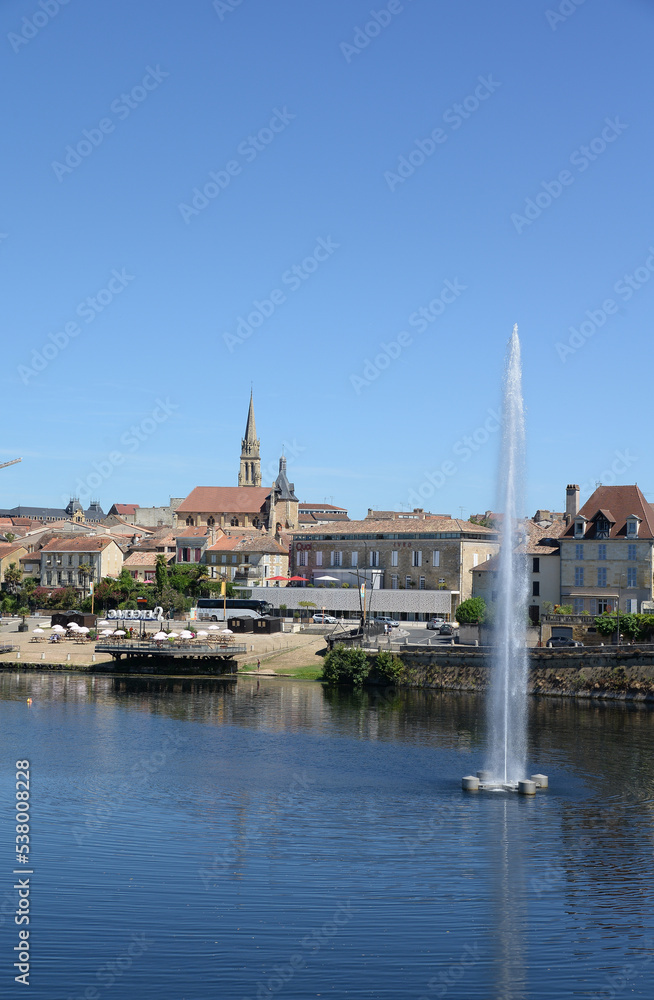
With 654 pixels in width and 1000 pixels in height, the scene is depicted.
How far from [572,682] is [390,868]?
4358cm

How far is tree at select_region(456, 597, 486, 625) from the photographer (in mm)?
87688

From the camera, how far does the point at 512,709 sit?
5897cm

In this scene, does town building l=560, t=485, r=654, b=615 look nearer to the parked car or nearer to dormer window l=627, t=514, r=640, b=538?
dormer window l=627, t=514, r=640, b=538

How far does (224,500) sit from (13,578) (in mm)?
54227

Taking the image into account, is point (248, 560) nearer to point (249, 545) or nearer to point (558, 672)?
point (249, 545)

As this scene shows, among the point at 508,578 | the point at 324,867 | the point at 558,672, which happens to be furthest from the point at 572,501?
the point at 324,867

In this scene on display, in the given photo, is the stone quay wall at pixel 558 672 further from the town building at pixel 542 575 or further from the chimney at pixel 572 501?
the chimney at pixel 572 501

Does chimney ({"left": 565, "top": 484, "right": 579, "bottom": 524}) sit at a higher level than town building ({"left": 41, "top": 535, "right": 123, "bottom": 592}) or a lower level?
higher

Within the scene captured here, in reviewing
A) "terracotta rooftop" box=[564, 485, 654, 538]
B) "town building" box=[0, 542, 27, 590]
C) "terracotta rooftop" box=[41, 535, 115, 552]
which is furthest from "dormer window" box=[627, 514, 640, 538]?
"town building" box=[0, 542, 27, 590]

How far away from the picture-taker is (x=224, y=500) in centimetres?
18212

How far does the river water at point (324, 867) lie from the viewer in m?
23.1

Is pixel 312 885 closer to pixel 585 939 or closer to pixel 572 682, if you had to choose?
pixel 585 939

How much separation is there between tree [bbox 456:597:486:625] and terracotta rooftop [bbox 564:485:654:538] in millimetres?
9587

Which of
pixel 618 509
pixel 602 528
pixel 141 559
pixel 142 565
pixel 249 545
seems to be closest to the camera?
pixel 602 528
